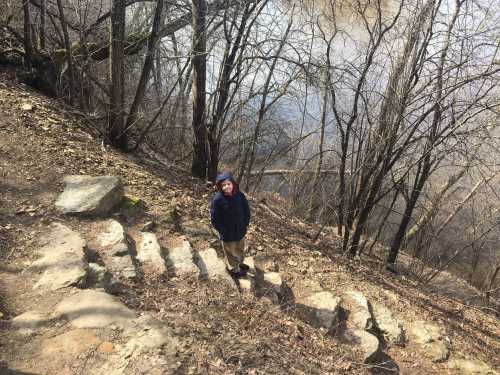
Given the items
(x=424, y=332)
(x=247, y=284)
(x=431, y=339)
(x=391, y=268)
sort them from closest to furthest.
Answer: (x=247, y=284) < (x=431, y=339) < (x=424, y=332) < (x=391, y=268)

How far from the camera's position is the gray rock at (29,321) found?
325 centimetres

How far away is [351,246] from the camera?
786 centimetres

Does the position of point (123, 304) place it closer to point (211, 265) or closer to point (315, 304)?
point (211, 265)

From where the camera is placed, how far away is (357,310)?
5.50 meters

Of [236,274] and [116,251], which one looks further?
[236,274]

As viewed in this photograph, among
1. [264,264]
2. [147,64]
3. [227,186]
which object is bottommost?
[264,264]

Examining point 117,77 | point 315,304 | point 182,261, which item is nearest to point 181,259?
point 182,261

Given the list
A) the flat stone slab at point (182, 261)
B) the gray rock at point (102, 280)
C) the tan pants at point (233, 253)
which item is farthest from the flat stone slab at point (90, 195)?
the tan pants at point (233, 253)

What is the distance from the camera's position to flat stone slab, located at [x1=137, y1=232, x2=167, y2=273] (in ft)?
15.4

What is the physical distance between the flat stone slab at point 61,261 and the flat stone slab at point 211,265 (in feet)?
4.59

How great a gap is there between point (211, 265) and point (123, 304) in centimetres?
153

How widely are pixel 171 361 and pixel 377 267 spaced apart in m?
5.88

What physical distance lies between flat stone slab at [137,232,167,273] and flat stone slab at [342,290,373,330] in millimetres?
2534

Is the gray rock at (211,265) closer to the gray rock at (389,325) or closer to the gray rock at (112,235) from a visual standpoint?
the gray rock at (112,235)
